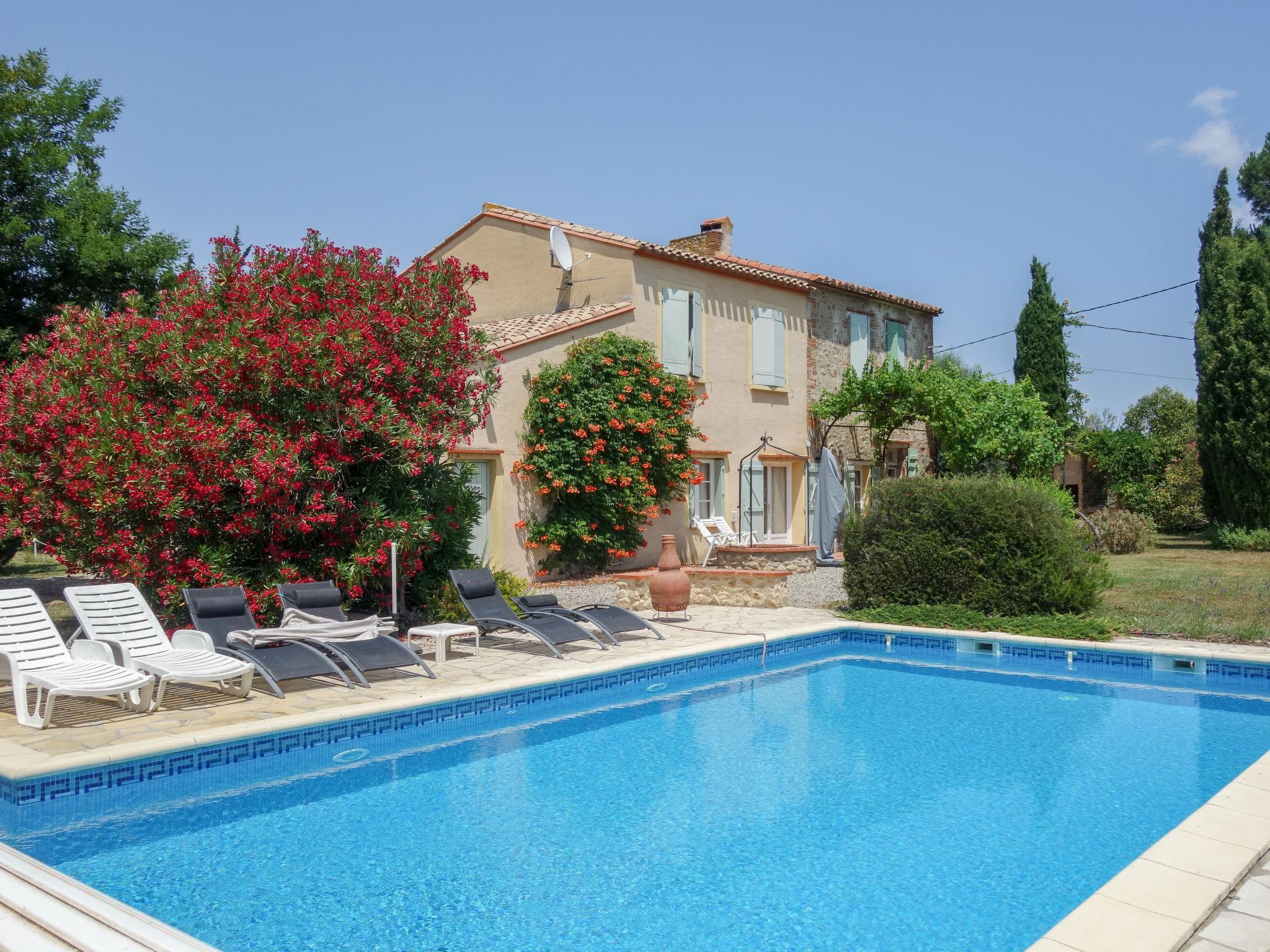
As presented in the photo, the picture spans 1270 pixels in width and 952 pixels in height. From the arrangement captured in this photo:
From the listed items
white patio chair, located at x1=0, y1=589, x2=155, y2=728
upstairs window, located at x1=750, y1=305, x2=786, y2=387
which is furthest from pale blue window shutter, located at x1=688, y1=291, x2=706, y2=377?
white patio chair, located at x1=0, y1=589, x2=155, y2=728

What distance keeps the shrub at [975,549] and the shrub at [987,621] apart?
9.1 inches

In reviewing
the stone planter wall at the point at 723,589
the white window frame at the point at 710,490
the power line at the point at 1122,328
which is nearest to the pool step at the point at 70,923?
the stone planter wall at the point at 723,589

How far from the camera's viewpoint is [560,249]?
17.2 metres

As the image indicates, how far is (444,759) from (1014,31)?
14.6 m

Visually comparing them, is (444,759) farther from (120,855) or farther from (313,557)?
(313,557)

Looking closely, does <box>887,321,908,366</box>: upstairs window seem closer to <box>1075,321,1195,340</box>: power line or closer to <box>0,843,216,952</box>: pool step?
<box>1075,321,1195,340</box>: power line

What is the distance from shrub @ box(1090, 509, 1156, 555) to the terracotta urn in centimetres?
1451

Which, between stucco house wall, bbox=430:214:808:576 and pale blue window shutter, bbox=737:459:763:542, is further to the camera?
pale blue window shutter, bbox=737:459:763:542

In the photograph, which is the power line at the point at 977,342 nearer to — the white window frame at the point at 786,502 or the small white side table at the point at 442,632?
the white window frame at the point at 786,502

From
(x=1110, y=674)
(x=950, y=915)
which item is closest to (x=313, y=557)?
(x=950, y=915)

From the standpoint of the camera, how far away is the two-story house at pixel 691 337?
49.7ft

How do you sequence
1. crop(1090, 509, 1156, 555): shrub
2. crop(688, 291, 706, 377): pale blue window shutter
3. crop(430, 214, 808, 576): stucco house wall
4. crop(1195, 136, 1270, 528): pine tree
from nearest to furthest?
crop(430, 214, 808, 576): stucco house wall → crop(688, 291, 706, 377): pale blue window shutter → crop(1195, 136, 1270, 528): pine tree → crop(1090, 509, 1156, 555): shrub

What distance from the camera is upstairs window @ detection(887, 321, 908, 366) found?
922 inches

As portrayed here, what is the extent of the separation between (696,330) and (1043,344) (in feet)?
56.4
